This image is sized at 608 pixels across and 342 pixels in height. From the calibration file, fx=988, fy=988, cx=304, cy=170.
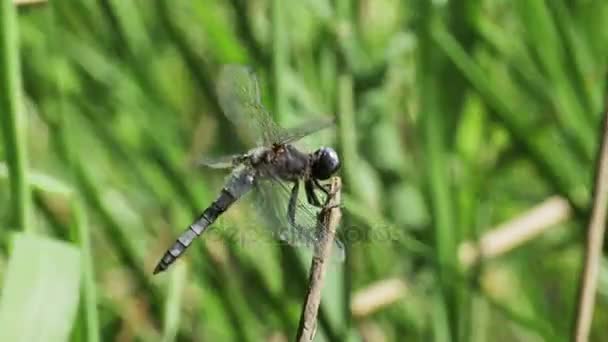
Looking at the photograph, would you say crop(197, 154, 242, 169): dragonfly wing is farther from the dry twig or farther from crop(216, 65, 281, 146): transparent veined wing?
the dry twig

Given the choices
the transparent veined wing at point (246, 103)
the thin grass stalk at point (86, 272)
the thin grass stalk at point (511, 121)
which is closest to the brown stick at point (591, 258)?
the thin grass stalk at point (511, 121)

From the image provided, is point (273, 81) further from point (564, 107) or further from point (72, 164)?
point (564, 107)

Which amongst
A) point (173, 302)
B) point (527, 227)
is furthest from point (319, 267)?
point (527, 227)

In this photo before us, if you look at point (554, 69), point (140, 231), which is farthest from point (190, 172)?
point (554, 69)

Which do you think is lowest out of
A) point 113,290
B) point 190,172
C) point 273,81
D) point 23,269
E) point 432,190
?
point 23,269

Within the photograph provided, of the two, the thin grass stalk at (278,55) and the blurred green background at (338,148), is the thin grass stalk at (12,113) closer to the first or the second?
the blurred green background at (338,148)
